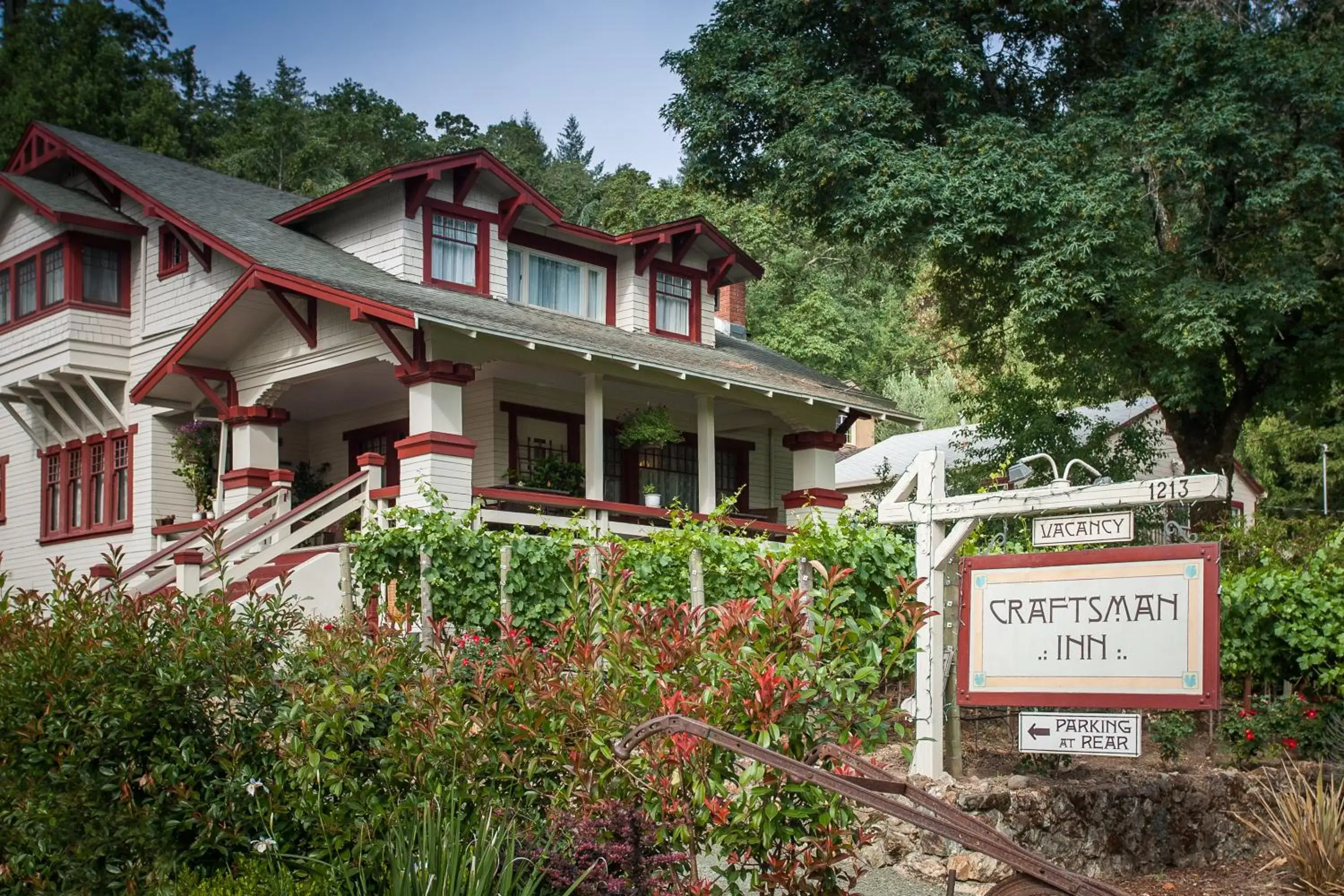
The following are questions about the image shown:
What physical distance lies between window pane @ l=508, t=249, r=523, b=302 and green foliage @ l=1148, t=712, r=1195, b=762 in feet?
44.8

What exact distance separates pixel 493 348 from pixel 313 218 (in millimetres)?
6934

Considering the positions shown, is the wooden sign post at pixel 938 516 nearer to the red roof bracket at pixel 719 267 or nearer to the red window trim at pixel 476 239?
the red window trim at pixel 476 239

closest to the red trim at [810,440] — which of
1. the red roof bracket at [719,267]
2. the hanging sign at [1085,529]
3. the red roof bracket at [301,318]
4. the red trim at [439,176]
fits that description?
the red roof bracket at [719,267]

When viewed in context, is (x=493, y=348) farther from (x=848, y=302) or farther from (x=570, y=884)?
(x=848, y=302)

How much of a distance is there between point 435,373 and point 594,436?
3.01 meters

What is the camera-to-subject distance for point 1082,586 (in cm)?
859

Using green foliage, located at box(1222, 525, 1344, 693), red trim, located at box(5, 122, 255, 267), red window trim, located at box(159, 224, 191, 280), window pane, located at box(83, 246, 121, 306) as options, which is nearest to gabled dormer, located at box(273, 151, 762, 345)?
red window trim, located at box(159, 224, 191, 280)

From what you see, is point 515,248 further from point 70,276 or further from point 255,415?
point 70,276

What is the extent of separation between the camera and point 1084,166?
73.2ft

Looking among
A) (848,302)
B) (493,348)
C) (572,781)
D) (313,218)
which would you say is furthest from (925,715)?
(848,302)

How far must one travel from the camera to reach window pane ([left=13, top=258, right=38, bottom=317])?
24.5 metres

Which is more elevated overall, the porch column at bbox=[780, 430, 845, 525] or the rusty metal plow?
the porch column at bbox=[780, 430, 845, 525]

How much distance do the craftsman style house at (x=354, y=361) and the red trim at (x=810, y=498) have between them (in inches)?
2.0

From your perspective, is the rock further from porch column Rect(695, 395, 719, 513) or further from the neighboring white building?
the neighboring white building
